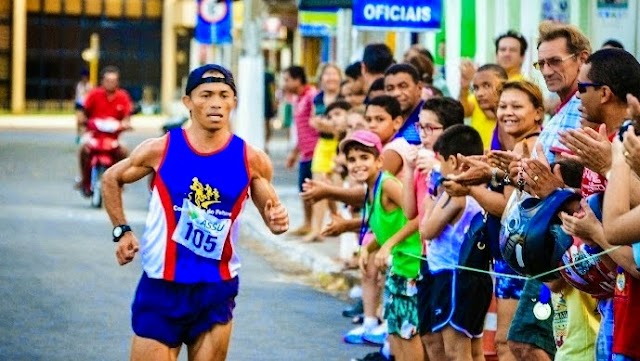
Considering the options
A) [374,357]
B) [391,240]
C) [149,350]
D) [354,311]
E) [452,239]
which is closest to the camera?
[149,350]

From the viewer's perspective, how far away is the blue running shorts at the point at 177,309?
328 inches

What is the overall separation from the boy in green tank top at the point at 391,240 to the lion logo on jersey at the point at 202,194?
179cm

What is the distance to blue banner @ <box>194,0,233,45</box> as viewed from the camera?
96.7 ft

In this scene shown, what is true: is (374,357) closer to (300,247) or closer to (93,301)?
(93,301)

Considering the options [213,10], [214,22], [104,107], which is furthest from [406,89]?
[213,10]

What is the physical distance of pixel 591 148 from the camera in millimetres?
6691

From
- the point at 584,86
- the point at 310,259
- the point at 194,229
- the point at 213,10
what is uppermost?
the point at 213,10

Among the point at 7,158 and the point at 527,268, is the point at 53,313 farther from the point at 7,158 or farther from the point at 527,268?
the point at 7,158

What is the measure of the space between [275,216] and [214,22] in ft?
71.0

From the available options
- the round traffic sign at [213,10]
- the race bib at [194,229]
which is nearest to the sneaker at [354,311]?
the race bib at [194,229]

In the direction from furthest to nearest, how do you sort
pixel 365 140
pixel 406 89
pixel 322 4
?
pixel 322 4, pixel 406 89, pixel 365 140

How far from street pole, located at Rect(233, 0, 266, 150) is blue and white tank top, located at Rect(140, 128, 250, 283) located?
870 inches

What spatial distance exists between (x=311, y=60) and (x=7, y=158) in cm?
2468

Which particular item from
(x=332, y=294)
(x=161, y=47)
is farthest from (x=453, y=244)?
(x=161, y=47)
